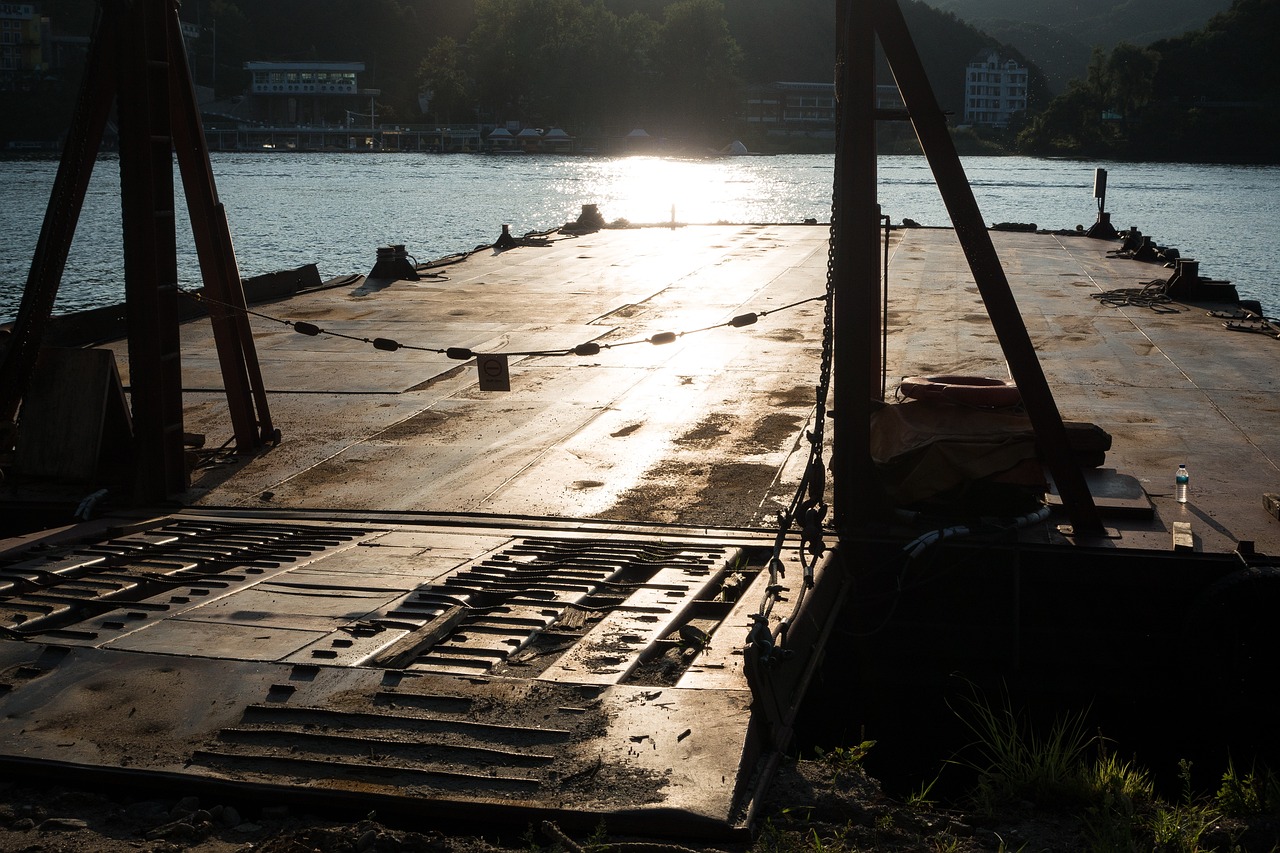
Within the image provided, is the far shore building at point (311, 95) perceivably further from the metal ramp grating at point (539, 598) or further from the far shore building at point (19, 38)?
the metal ramp grating at point (539, 598)

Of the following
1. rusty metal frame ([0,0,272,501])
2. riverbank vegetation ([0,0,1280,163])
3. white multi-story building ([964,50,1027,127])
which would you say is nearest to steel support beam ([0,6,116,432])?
rusty metal frame ([0,0,272,501])

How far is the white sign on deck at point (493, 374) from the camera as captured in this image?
902cm

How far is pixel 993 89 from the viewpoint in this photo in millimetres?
187375

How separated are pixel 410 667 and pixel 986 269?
4.10 meters

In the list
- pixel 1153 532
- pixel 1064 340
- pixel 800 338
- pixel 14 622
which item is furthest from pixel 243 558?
pixel 1064 340

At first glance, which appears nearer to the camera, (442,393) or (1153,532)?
(1153,532)

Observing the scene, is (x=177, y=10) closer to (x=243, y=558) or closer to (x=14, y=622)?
(x=243, y=558)

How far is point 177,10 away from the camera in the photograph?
28.6 feet

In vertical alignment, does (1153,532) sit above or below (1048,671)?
above

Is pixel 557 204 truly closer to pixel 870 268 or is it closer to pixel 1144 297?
pixel 1144 297

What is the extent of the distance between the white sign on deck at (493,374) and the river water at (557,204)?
72.1 ft

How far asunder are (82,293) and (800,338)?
2616 cm

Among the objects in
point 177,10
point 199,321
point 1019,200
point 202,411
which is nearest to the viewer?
point 177,10

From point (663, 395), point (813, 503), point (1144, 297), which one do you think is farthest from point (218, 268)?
point (1144, 297)
